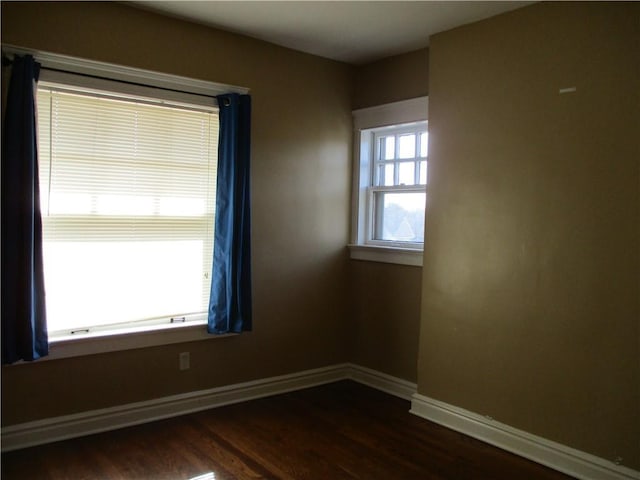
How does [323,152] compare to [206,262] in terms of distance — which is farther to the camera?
[323,152]

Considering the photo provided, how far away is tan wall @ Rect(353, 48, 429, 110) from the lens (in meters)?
3.86

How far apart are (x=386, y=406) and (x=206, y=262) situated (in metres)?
1.57

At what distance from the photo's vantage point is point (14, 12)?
286cm

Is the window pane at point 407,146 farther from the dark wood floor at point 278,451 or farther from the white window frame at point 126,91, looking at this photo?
the dark wood floor at point 278,451

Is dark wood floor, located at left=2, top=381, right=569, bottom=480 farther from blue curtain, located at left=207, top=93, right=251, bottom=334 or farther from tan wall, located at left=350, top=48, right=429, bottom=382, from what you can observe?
blue curtain, located at left=207, top=93, right=251, bottom=334

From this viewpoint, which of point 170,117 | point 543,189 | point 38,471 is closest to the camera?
point 38,471

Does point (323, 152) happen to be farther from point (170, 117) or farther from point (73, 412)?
point (73, 412)

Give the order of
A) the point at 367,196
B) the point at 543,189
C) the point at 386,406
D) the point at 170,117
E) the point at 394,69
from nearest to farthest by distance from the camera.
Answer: the point at 543,189
the point at 170,117
the point at 386,406
the point at 394,69
the point at 367,196

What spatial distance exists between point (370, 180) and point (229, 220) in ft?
4.35

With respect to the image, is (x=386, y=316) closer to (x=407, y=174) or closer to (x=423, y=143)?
(x=407, y=174)

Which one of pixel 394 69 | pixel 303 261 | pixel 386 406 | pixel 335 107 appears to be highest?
pixel 394 69

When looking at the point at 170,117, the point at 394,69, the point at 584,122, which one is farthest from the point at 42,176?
the point at 584,122

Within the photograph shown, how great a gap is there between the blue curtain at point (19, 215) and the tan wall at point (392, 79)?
2.33 metres

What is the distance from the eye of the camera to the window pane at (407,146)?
403 cm
